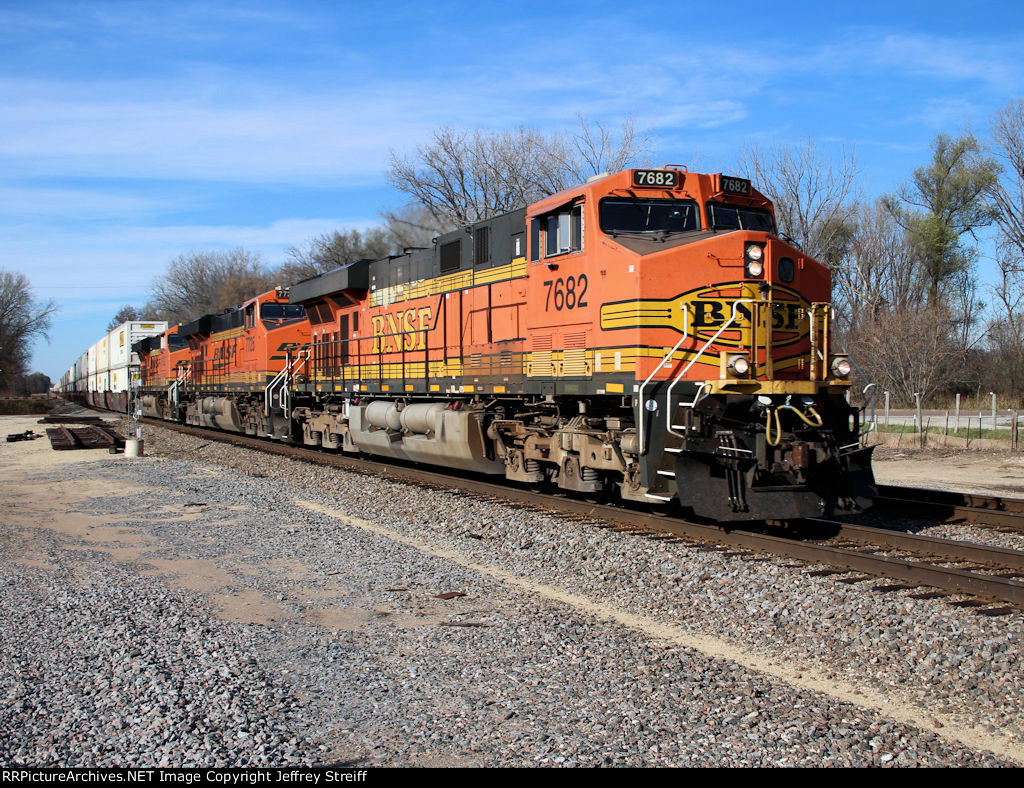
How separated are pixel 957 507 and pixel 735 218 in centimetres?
443

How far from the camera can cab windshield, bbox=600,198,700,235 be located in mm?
9281

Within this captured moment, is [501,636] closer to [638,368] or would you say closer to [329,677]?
[329,677]

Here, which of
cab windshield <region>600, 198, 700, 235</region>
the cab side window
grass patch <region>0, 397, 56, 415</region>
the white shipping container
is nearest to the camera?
cab windshield <region>600, 198, 700, 235</region>

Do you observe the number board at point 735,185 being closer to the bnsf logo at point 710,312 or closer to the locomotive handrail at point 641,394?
the bnsf logo at point 710,312

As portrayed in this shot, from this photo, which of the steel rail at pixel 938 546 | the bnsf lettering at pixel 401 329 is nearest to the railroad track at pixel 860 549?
the steel rail at pixel 938 546

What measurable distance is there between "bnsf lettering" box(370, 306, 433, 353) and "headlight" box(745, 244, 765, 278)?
629 centimetres

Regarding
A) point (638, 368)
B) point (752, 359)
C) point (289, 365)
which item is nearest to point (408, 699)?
point (638, 368)

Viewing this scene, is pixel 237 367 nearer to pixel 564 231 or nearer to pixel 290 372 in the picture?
pixel 290 372

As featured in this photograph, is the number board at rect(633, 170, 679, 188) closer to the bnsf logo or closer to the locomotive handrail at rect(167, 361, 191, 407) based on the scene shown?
the bnsf logo

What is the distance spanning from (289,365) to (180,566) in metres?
12.7

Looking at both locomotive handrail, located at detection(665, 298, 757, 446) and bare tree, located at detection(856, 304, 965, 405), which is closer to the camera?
locomotive handrail, located at detection(665, 298, 757, 446)

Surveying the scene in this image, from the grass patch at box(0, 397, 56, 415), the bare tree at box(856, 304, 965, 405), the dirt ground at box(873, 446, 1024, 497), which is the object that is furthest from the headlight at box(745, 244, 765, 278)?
the grass patch at box(0, 397, 56, 415)

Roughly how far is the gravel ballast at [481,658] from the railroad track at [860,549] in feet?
1.37

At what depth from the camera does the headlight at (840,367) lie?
8.93 meters
